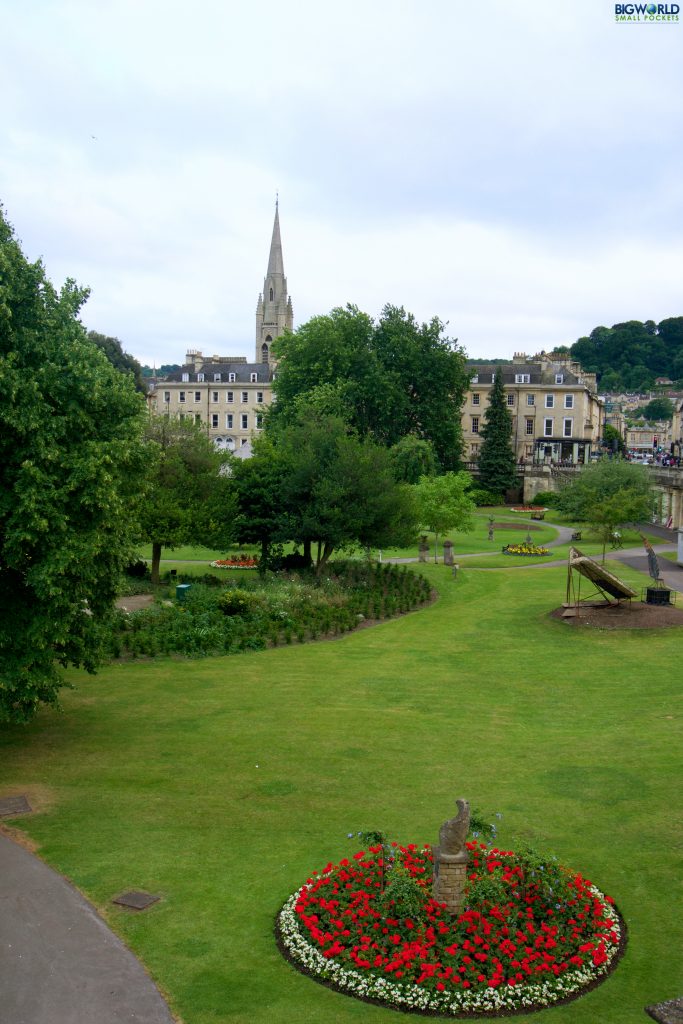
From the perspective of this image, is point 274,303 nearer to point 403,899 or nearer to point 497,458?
point 497,458

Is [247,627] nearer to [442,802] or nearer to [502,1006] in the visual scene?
[442,802]

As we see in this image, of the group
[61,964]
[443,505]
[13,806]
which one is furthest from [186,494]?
[61,964]

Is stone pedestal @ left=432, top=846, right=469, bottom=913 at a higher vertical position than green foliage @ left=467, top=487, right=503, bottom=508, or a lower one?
lower

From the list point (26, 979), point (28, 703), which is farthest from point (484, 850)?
point (28, 703)

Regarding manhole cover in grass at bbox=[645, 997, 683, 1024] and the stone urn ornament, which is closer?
manhole cover in grass at bbox=[645, 997, 683, 1024]

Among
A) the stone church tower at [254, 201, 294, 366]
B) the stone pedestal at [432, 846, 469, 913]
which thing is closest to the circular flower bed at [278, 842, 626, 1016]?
the stone pedestal at [432, 846, 469, 913]

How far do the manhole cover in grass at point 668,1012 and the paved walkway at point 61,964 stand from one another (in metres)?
6.03

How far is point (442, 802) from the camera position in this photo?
666 inches

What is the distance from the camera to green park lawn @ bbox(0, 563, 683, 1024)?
11.9 m

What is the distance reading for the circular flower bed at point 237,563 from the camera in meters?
47.7

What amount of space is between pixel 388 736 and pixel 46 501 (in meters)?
9.83

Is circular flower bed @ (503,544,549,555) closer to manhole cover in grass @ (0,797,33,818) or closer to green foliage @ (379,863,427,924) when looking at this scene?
manhole cover in grass @ (0,797,33,818)

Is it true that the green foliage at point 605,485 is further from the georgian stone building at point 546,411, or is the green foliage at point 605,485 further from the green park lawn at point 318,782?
the georgian stone building at point 546,411

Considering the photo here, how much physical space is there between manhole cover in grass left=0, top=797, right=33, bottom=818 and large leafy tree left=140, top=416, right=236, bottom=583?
62.5ft
